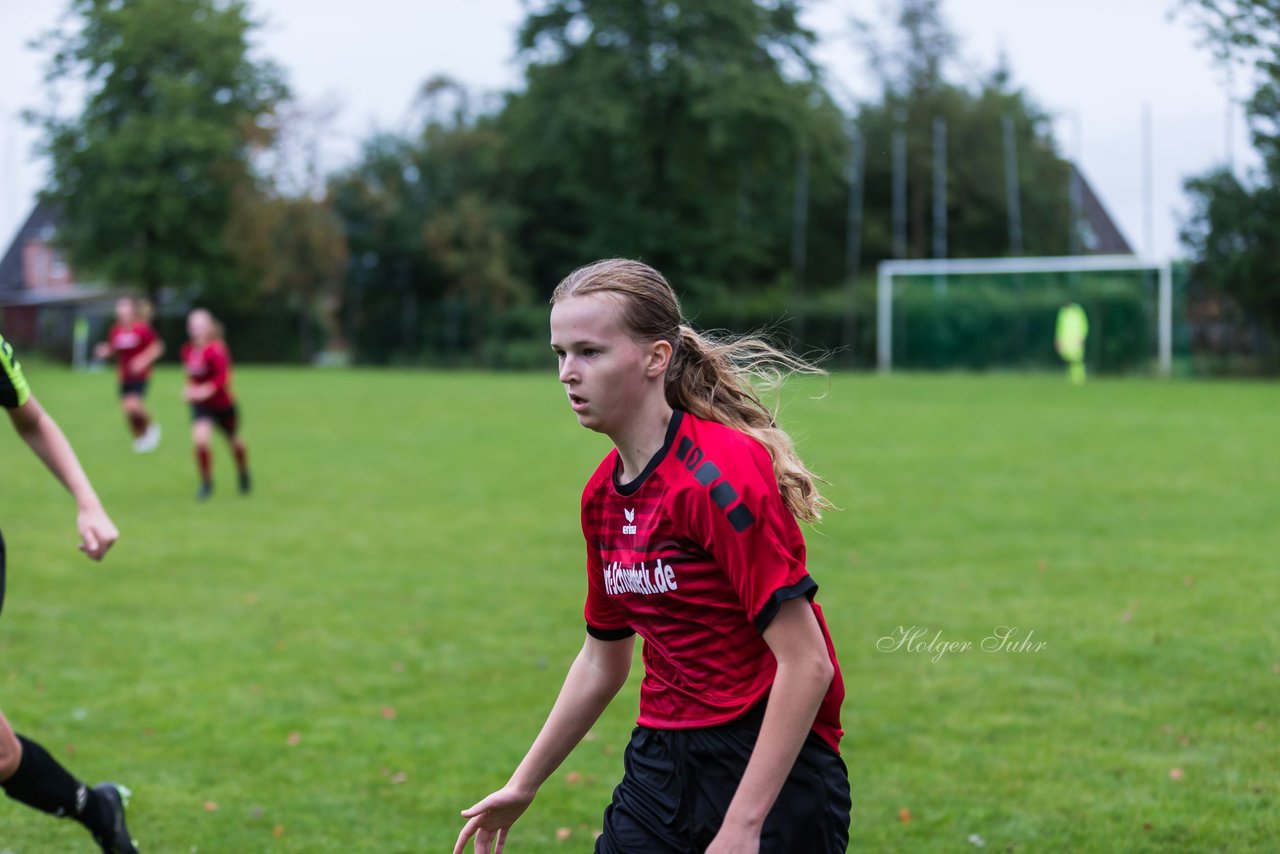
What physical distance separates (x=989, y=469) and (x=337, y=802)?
11.7 metres

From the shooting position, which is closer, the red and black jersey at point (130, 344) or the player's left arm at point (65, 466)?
the player's left arm at point (65, 466)

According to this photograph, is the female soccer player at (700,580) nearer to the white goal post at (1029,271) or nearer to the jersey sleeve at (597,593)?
the jersey sleeve at (597,593)

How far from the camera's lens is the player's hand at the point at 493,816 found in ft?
10.3

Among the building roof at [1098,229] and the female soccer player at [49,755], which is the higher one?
the building roof at [1098,229]

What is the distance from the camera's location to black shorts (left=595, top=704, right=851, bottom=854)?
2.81 meters

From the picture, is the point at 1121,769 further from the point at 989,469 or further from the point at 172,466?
the point at 172,466

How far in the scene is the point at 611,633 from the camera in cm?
316

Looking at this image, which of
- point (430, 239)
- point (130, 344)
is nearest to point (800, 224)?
point (430, 239)

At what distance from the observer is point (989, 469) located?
16.0 meters

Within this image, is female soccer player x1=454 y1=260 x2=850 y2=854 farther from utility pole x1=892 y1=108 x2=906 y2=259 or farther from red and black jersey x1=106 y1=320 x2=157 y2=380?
utility pole x1=892 y1=108 x2=906 y2=259

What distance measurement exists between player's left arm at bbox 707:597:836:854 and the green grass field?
144 centimetres

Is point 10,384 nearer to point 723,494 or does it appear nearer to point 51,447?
point 51,447

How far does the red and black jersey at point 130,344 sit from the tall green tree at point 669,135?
30.8m

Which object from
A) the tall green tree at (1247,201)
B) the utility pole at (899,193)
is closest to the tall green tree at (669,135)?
the utility pole at (899,193)
